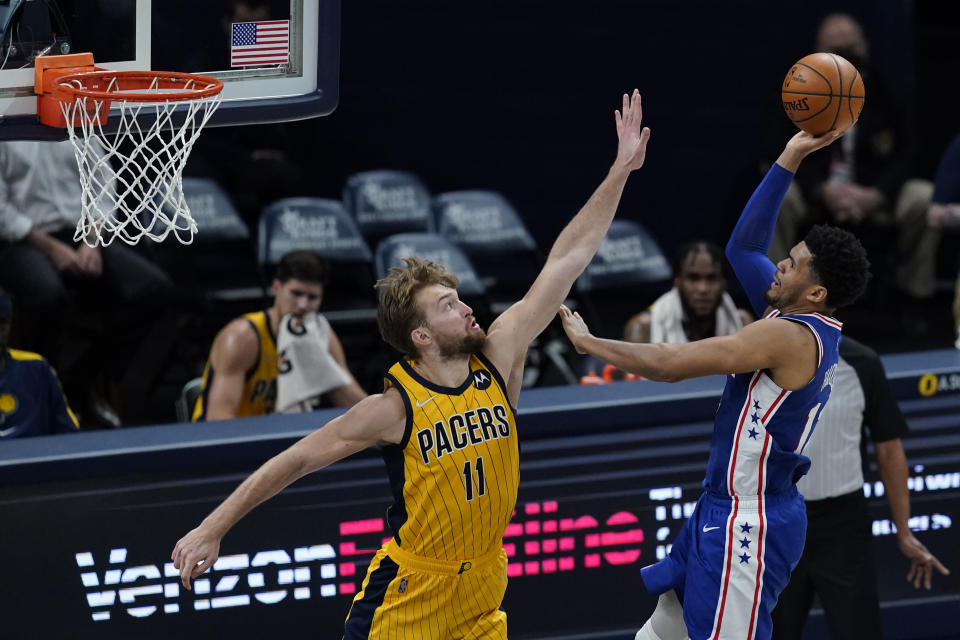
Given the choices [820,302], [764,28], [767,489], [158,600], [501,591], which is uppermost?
[764,28]

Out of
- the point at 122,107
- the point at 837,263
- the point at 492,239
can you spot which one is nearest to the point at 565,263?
the point at 837,263

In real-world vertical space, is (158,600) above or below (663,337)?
below

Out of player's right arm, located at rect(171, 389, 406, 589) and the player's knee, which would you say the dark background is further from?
player's right arm, located at rect(171, 389, 406, 589)

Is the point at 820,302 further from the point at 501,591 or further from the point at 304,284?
the point at 304,284

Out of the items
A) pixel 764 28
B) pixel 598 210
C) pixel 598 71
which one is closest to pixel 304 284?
pixel 598 210

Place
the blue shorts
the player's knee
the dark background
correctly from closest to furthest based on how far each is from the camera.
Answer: the blue shorts → the player's knee → the dark background

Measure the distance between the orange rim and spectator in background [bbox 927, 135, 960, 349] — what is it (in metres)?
5.12

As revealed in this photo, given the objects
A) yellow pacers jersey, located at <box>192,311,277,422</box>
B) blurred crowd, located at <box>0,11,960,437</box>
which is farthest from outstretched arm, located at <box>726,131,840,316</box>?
yellow pacers jersey, located at <box>192,311,277,422</box>

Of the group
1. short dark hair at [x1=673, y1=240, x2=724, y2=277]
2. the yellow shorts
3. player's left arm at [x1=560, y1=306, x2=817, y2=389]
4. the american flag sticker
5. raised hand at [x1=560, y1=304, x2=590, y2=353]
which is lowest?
the yellow shorts

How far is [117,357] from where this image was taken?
818 centimetres

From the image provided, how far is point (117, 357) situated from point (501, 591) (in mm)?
4135

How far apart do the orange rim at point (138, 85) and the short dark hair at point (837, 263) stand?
87.3 inches

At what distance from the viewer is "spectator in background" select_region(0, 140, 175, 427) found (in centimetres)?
745

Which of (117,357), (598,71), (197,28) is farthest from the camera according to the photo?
(598,71)
